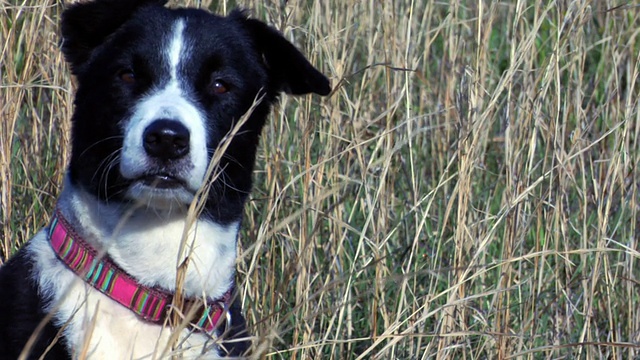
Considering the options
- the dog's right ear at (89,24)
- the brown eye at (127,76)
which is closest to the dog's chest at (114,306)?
the brown eye at (127,76)

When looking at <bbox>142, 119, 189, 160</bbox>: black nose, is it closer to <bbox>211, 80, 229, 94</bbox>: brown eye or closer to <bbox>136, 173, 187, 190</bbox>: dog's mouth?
<bbox>136, 173, 187, 190</bbox>: dog's mouth

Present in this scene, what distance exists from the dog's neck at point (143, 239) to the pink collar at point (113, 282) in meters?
0.03

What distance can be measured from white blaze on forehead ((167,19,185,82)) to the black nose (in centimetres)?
28

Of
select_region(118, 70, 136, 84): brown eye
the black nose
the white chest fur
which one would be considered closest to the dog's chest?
the white chest fur

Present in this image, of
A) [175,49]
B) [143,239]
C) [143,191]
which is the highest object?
[175,49]

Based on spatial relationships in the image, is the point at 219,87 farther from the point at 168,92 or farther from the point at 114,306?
the point at 114,306

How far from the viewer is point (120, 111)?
2.70 m

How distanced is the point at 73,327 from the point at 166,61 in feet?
2.38

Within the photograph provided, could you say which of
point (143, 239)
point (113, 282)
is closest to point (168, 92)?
point (143, 239)

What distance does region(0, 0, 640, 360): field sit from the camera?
130 inches

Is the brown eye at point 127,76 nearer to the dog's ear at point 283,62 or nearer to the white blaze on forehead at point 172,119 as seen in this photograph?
the white blaze on forehead at point 172,119

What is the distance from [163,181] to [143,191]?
6 centimetres

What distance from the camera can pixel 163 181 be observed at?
261 cm

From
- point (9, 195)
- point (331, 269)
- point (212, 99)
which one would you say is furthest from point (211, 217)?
point (9, 195)
